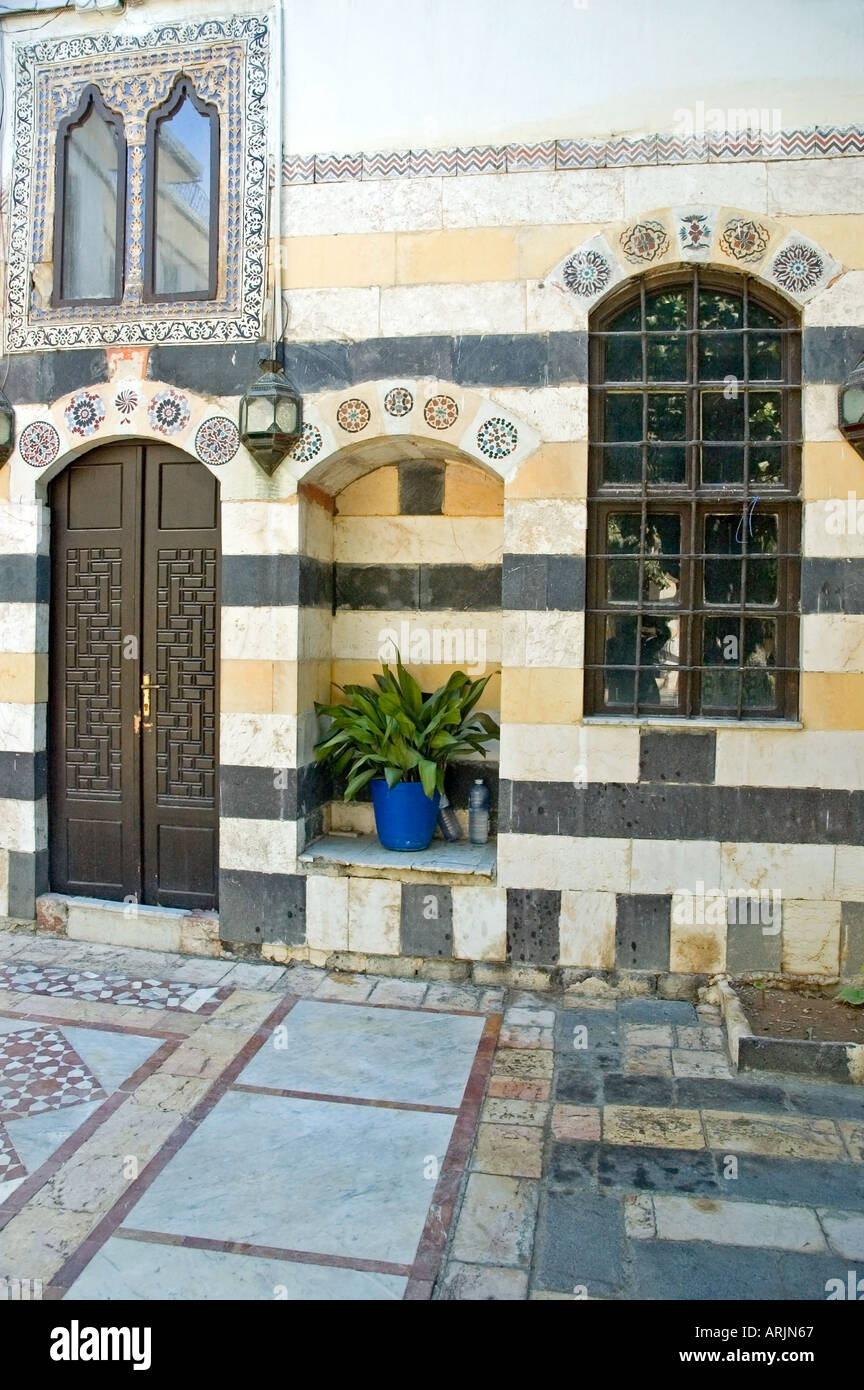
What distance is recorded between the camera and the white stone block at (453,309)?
529 centimetres

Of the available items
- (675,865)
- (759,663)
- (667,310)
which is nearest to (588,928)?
(675,865)

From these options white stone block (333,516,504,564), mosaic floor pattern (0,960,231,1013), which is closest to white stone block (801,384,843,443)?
white stone block (333,516,504,564)

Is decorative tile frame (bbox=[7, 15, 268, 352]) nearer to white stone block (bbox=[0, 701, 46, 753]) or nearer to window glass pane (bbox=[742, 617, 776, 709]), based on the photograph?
white stone block (bbox=[0, 701, 46, 753])

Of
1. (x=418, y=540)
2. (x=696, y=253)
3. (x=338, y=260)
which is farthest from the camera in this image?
(x=418, y=540)

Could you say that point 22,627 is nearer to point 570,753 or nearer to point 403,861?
point 403,861

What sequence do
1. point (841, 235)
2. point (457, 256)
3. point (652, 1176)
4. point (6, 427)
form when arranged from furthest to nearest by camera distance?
1. point (6, 427)
2. point (457, 256)
3. point (841, 235)
4. point (652, 1176)

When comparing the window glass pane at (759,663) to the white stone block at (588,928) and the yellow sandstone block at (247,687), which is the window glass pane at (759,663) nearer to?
the white stone block at (588,928)

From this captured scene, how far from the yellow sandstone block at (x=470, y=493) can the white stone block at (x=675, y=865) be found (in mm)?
2117

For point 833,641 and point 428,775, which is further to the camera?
point 428,775

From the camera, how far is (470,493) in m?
5.96

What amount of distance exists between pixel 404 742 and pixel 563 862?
3.54ft

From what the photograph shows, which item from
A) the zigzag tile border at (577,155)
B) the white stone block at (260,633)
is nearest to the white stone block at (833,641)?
the zigzag tile border at (577,155)

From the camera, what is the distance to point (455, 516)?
5.99m

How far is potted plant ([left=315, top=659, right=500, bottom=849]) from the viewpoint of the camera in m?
5.54
